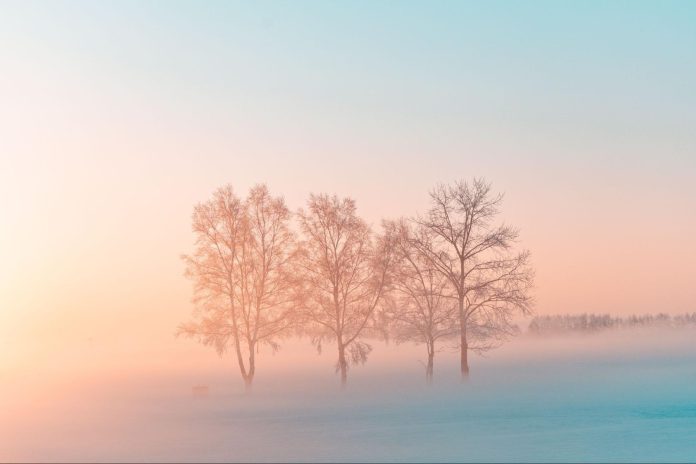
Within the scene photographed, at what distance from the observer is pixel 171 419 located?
40625mm

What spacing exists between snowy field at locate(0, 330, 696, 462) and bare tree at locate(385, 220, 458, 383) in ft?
10.7

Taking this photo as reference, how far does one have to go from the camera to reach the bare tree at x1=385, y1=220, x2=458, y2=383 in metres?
49.5

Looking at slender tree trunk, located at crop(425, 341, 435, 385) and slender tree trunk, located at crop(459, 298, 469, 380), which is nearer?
slender tree trunk, located at crop(459, 298, 469, 380)

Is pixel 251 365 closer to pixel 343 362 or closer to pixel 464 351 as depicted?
pixel 343 362

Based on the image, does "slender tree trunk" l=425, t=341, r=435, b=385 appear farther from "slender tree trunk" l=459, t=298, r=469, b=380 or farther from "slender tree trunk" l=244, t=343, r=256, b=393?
"slender tree trunk" l=244, t=343, r=256, b=393

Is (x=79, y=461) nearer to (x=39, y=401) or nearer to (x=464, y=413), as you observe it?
(x=464, y=413)

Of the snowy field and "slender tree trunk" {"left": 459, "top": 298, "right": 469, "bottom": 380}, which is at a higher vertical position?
"slender tree trunk" {"left": 459, "top": 298, "right": 469, "bottom": 380}

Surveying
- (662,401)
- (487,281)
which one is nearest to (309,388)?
(487,281)

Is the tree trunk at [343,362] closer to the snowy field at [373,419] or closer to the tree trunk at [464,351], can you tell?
the snowy field at [373,419]

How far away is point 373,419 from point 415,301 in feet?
48.3

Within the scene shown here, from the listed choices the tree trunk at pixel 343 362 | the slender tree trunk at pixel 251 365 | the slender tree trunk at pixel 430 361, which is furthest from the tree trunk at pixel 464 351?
the slender tree trunk at pixel 251 365

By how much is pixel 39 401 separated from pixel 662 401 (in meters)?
38.3

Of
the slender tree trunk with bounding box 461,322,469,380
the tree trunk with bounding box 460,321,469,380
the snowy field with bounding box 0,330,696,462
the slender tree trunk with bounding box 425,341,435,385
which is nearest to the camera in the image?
the snowy field with bounding box 0,330,696,462

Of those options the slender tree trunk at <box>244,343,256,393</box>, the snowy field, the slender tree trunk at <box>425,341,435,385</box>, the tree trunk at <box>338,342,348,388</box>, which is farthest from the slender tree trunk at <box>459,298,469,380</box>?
the slender tree trunk at <box>244,343,256,393</box>
